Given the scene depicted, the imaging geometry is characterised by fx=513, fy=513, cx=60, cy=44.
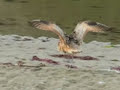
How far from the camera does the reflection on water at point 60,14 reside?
22031 millimetres

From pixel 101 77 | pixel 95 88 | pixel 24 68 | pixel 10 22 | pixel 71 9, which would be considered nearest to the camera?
pixel 95 88

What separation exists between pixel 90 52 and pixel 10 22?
8424mm

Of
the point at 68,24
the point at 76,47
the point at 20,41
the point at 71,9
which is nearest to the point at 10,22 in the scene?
the point at 68,24

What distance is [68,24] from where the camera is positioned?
25.1 meters

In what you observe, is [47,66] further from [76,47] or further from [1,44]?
[1,44]

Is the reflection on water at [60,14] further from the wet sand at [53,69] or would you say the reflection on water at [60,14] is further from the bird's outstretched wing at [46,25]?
the bird's outstretched wing at [46,25]

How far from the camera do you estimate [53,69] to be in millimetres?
12172

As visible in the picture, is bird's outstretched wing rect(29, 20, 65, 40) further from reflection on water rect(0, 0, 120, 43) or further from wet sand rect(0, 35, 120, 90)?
reflection on water rect(0, 0, 120, 43)

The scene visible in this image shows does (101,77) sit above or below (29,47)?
above

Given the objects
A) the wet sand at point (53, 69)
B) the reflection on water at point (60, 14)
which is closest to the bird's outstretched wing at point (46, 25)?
the wet sand at point (53, 69)

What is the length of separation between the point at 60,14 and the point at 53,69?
674 inches

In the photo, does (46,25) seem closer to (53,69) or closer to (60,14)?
(53,69)

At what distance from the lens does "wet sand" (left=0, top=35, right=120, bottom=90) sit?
1070 centimetres

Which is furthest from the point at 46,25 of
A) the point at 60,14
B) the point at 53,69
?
the point at 60,14
